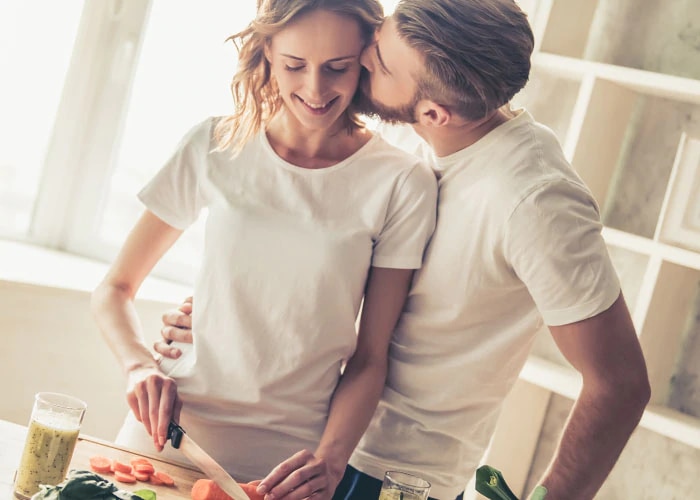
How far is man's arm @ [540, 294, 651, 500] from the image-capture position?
1.61 metres

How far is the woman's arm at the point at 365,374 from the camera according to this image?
5.50ft

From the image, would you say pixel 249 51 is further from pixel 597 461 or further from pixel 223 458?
pixel 597 461

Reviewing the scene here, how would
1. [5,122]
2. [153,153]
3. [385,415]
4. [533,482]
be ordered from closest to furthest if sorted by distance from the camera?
1. [385,415]
2. [533,482]
3. [5,122]
4. [153,153]

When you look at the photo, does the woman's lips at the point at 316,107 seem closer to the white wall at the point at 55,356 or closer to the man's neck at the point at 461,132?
the man's neck at the point at 461,132

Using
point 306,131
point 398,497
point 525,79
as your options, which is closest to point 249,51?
point 306,131

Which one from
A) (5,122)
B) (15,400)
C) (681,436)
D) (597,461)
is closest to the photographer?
(597,461)

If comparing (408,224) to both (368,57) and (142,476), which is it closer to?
(368,57)

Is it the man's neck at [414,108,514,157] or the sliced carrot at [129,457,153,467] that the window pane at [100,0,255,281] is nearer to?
the man's neck at [414,108,514,157]

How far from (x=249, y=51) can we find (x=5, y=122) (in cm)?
154

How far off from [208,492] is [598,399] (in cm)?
69

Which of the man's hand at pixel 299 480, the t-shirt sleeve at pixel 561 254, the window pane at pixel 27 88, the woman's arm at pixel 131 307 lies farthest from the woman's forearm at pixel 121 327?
the window pane at pixel 27 88

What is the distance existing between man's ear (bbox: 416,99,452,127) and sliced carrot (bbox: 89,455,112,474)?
840mm

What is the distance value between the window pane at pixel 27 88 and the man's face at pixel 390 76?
5.45 ft

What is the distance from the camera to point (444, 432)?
1.77 m
